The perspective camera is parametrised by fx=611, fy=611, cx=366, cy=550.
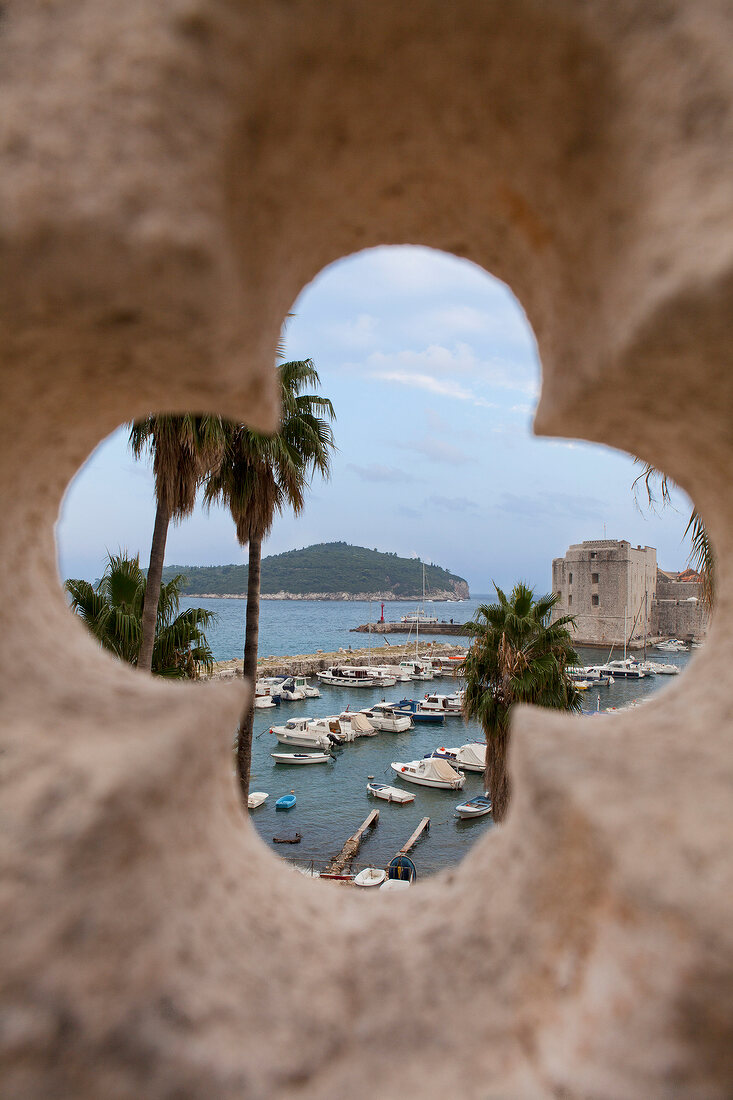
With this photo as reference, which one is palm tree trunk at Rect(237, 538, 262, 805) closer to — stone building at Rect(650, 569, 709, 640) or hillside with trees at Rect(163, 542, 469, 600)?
stone building at Rect(650, 569, 709, 640)

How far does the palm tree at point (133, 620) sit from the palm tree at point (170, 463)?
0.83 m

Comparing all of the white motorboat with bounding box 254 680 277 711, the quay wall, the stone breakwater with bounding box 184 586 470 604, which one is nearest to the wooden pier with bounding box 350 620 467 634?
the quay wall

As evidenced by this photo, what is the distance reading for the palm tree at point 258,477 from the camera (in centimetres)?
1026

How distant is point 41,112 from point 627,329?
5.38ft

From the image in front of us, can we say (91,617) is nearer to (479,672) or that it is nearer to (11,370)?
(479,672)

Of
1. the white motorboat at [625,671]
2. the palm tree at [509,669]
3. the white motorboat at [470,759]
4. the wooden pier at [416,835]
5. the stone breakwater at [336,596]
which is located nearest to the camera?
the palm tree at [509,669]

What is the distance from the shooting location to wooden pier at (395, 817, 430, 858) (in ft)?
63.1

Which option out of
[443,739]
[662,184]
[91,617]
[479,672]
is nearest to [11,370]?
Result: [662,184]

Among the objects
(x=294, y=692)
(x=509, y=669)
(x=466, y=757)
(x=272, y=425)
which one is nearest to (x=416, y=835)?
(x=466, y=757)

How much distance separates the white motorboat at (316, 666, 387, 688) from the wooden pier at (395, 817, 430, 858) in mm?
26507

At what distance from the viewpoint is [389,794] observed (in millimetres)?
24188

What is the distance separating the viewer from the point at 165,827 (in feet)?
5.79

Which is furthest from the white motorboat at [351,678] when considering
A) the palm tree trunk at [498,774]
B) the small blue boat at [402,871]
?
the palm tree trunk at [498,774]

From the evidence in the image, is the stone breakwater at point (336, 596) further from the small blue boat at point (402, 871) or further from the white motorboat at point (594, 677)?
the small blue boat at point (402, 871)
